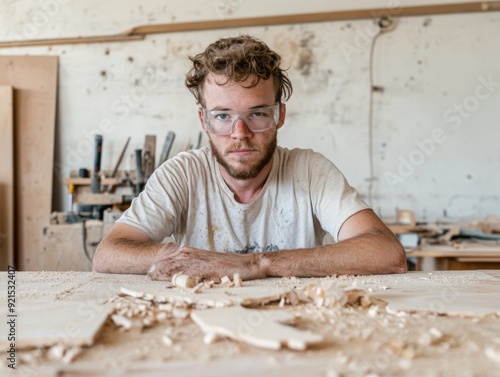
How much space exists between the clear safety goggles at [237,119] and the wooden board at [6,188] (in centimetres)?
304

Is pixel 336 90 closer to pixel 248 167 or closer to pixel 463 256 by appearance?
pixel 463 256

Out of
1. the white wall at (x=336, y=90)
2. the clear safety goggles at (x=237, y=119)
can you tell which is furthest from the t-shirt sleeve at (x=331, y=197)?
the white wall at (x=336, y=90)

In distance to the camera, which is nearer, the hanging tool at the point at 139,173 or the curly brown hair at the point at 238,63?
the curly brown hair at the point at 238,63

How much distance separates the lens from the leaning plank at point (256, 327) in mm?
961

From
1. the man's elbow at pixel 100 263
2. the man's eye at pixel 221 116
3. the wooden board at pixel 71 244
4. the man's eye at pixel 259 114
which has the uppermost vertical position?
the man's eye at pixel 259 114

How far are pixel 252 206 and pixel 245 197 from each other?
0.22 feet

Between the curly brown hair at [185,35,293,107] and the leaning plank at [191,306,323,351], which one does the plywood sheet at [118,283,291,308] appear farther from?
the curly brown hair at [185,35,293,107]

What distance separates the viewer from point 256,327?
1.04 metres

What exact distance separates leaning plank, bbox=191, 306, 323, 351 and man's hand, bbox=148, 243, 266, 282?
42 cm

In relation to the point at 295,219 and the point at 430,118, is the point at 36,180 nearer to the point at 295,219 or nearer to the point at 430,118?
the point at 295,219

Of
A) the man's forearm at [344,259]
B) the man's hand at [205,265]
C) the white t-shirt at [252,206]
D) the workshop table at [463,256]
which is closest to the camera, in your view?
the man's hand at [205,265]

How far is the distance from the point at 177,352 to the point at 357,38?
13.4 feet

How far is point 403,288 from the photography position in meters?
1.53

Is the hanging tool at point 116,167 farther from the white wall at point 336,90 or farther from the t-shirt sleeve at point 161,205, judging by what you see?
the t-shirt sleeve at point 161,205
